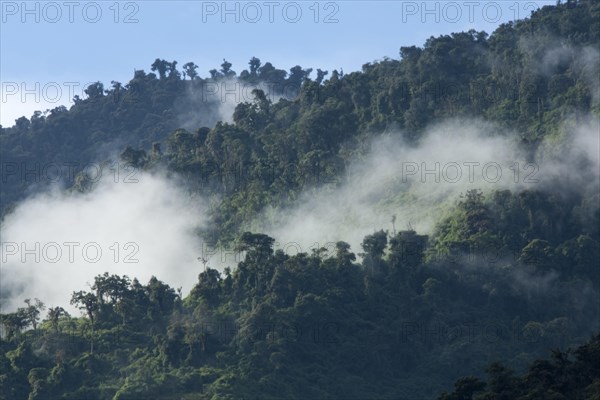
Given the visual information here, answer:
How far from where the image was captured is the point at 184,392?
107250 mm

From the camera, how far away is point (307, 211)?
134 m

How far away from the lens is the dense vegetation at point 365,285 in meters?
110

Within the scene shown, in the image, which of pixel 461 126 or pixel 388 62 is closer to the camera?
pixel 461 126

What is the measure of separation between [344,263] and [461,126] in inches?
956

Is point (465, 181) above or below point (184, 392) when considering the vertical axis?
above

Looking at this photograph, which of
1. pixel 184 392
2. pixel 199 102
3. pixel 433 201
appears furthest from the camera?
pixel 199 102

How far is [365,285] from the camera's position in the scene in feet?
387

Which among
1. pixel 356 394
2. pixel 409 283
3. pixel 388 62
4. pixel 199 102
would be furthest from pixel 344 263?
pixel 199 102

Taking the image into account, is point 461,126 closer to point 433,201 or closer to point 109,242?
point 433,201

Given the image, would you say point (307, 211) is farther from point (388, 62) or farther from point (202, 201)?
point (388, 62)

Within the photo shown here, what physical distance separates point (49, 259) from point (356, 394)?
50898mm

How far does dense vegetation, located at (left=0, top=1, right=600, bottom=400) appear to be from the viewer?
110188 millimetres

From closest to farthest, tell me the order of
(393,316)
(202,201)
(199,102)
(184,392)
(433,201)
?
1. (184,392)
2. (393,316)
3. (433,201)
4. (202,201)
5. (199,102)

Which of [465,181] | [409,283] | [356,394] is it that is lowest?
[356,394]
